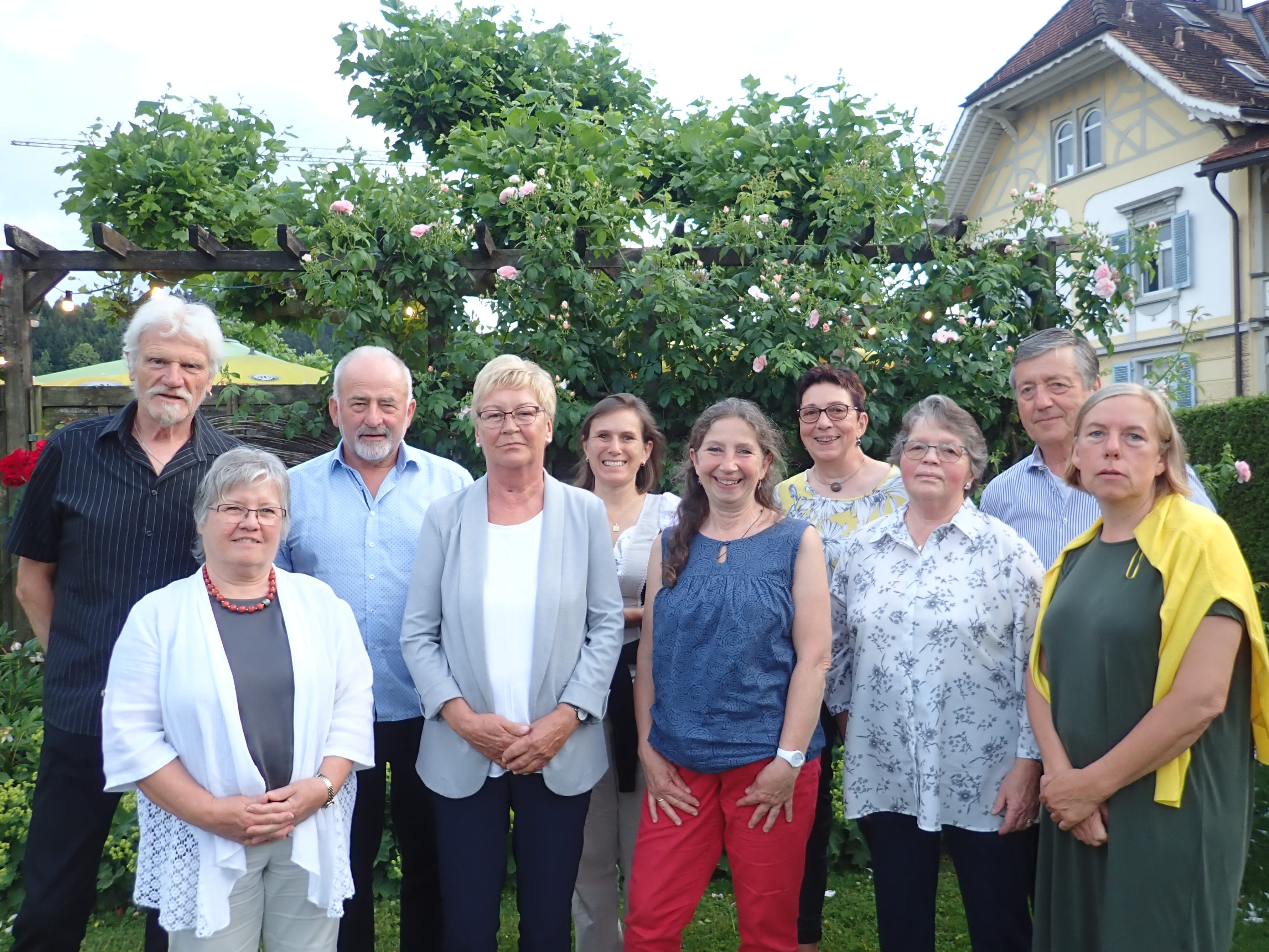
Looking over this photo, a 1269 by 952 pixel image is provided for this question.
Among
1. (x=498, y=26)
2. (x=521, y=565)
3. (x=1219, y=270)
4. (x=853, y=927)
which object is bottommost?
(x=853, y=927)

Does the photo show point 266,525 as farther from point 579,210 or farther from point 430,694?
point 579,210

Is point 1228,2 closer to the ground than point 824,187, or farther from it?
farther from it

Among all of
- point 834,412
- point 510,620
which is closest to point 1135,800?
point 834,412

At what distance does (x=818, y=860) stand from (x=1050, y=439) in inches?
57.0

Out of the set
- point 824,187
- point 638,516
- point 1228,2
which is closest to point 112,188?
point 824,187

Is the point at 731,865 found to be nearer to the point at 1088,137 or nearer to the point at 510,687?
the point at 510,687

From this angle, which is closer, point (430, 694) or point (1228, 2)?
point (430, 694)

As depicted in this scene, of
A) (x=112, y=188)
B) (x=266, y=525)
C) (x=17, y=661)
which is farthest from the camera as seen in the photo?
(x=112, y=188)

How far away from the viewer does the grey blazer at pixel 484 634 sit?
8.02 feet

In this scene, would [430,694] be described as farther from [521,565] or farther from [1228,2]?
[1228,2]

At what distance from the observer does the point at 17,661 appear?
4602 mm

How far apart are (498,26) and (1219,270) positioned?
448 inches

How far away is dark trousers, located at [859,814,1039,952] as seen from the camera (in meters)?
2.38

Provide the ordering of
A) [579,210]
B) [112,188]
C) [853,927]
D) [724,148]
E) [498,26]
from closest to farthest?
[853,927]
[579,210]
[724,148]
[112,188]
[498,26]
